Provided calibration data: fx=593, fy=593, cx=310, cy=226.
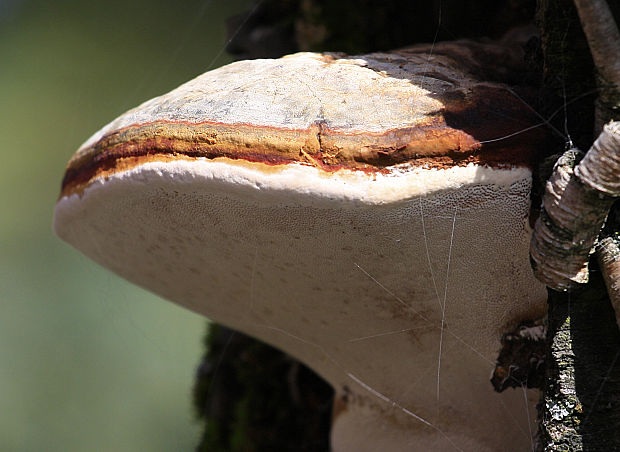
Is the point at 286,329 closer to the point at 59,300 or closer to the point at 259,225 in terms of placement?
the point at 259,225

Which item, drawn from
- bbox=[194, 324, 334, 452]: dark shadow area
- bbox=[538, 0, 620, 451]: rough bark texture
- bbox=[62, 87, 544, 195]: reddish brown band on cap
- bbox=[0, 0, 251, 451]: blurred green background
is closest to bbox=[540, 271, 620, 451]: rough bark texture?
bbox=[538, 0, 620, 451]: rough bark texture

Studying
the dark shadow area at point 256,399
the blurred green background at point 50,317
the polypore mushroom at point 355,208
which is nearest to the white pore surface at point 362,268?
the polypore mushroom at point 355,208

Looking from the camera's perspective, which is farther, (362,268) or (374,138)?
(362,268)

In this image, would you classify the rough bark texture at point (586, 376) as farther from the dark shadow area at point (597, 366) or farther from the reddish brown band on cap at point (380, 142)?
the reddish brown band on cap at point (380, 142)

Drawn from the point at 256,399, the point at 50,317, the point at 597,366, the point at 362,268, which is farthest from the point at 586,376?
the point at 50,317

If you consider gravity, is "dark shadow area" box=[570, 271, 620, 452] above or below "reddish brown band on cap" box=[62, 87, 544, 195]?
below

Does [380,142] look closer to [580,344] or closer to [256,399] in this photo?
[580,344]

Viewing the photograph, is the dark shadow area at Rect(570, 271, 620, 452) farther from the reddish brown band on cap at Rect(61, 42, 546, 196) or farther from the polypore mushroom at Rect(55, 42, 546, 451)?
the reddish brown band on cap at Rect(61, 42, 546, 196)

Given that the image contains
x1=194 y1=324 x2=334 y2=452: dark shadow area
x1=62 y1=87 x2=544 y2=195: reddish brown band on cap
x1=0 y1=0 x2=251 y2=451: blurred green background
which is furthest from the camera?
x1=0 y1=0 x2=251 y2=451: blurred green background
